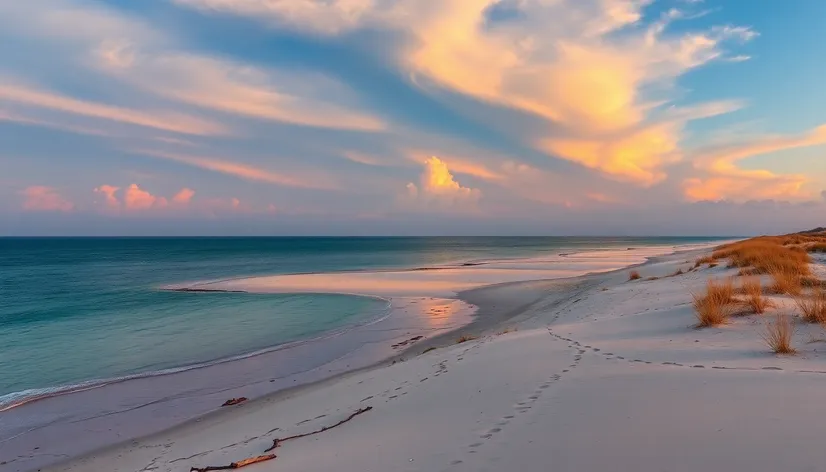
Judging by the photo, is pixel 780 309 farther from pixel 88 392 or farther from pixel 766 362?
pixel 88 392

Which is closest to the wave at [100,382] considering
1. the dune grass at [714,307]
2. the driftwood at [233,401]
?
the driftwood at [233,401]

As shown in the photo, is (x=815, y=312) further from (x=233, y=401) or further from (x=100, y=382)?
(x=100, y=382)

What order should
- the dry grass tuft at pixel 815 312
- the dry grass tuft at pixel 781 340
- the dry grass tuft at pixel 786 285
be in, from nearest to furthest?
1. the dry grass tuft at pixel 781 340
2. the dry grass tuft at pixel 815 312
3. the dry grass tuft at pixel 786 285

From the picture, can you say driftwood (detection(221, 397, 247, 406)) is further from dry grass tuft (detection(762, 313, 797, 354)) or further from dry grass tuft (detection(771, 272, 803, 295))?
dry grass tuft (detection(771, 272, 803, 295))

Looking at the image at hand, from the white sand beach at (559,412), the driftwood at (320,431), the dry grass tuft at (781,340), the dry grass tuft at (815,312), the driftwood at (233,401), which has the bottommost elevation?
the driftwood at (233,401)

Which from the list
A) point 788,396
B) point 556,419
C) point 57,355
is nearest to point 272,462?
point 556,419

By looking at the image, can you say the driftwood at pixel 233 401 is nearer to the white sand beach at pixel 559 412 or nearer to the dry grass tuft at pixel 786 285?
the white sand beach at pixel 559 412

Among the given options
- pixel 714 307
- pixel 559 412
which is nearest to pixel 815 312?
pixel 714 307
